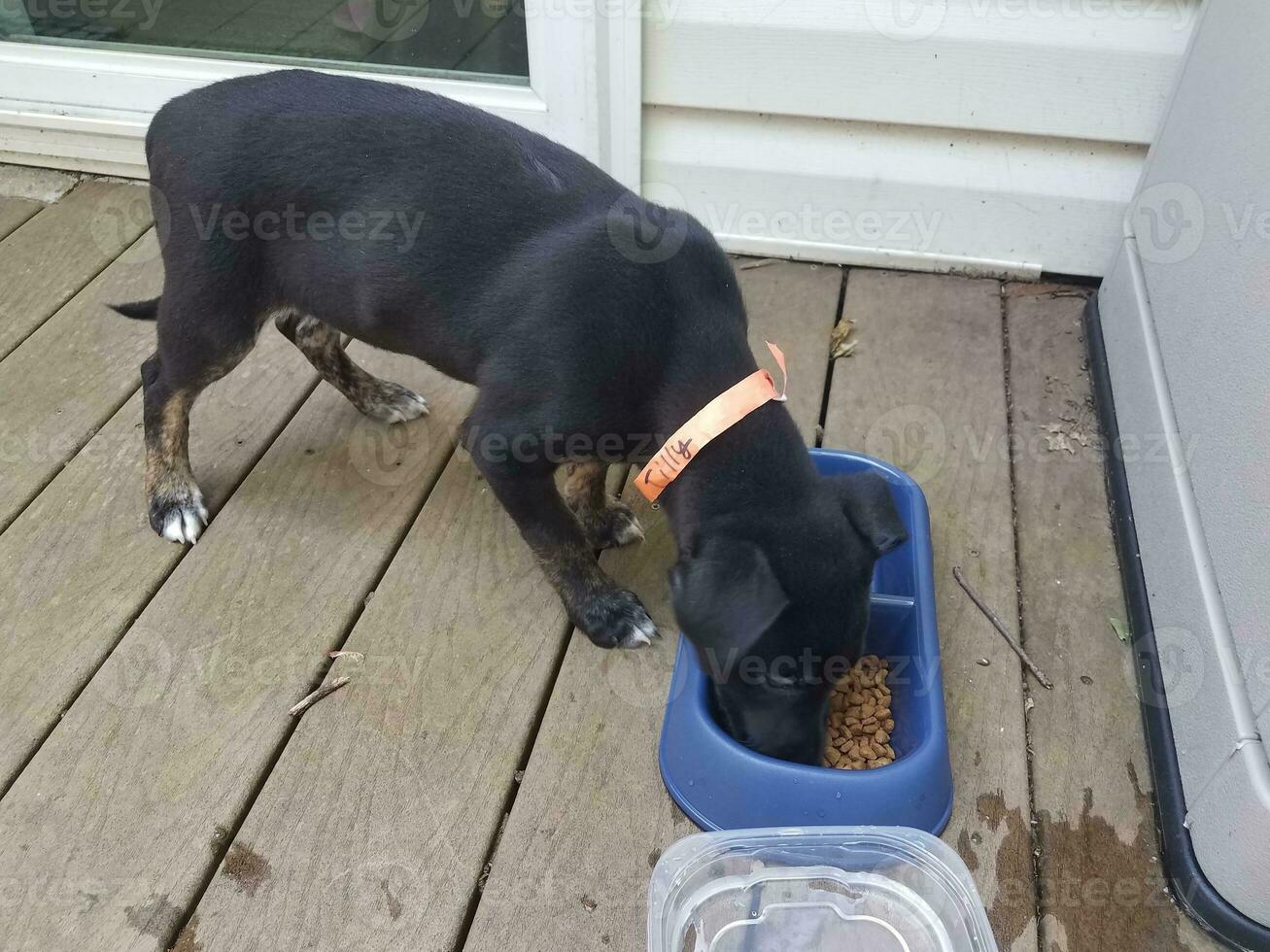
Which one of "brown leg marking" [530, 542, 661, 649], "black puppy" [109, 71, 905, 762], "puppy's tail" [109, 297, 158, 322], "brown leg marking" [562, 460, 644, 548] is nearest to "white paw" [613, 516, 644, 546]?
"brown leg marking" [562, 460, 644, 548]

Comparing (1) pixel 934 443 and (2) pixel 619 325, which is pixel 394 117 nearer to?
(2) pixel 619 325

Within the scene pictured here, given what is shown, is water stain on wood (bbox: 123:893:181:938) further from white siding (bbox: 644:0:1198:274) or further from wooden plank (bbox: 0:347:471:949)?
white siding (bbox: 644:0:1198:274)

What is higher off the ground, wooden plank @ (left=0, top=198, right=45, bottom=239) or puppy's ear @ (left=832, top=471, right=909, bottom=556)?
puppy's ear @ (left=832, top=471, right=909, bottom=556)

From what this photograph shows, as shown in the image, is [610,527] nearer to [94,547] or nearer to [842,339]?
[842,339]

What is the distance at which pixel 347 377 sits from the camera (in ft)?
9.92

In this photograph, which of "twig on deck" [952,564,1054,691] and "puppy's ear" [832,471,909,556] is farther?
"twig on deck" [952,564,1054,691]

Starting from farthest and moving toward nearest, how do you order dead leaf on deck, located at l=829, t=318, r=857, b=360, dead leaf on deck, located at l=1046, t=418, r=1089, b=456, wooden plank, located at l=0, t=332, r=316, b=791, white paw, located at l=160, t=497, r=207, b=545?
1. dead leaf on deck, located at l=829, t=318, r=857, b=360
2. dead leaf on deck, located at l=1046, t=418, r=1089, b=456
3. white paw, located at l=160, t=497, r=207, b=545
4. wooden plank, located at l=0, t=332, r=316, b=791

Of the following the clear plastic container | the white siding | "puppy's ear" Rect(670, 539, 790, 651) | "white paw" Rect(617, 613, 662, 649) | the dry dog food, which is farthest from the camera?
the white siding

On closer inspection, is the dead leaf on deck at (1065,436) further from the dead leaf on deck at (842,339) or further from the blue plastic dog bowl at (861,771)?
the blue plastic dog bowl at (861,771)

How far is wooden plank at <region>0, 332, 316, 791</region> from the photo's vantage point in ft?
7.75

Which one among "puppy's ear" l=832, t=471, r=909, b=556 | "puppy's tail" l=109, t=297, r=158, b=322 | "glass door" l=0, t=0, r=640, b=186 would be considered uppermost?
"puppy's ear" l=832, t=471, r=909, b=556

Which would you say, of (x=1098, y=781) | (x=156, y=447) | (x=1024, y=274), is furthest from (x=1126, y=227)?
(x=156, y=447)

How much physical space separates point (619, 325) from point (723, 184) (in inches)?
67.8

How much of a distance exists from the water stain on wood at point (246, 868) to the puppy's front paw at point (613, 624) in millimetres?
832
